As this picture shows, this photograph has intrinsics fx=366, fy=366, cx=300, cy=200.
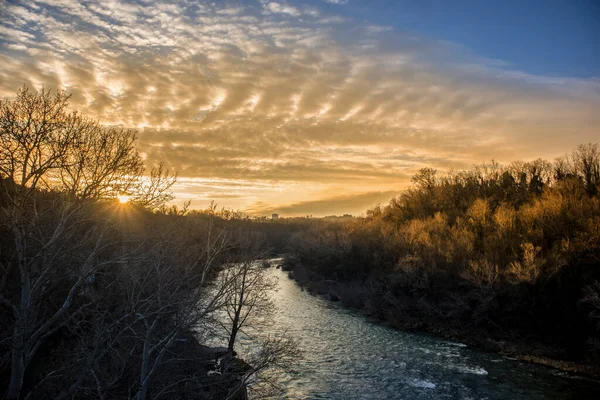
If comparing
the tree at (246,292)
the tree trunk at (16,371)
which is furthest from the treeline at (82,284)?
the tree at (246,292)

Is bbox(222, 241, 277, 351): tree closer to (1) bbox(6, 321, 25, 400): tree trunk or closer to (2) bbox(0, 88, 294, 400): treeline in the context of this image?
(2) bbox(0, 88, 294, 400): treeline

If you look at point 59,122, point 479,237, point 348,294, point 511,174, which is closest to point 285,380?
point 59,122

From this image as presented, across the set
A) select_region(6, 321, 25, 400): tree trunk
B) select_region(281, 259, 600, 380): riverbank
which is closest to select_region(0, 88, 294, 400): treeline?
select_region(6, 321, 25, 400): tree trunk

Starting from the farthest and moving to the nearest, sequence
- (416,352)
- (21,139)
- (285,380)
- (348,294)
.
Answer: (348,294) → (416,352) → (285,380) → (21,139)

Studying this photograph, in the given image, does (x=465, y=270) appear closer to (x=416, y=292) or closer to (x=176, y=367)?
(x=416, y=292)

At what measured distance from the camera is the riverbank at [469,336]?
68.0 ft

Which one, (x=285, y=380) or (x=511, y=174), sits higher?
(x=511, y=174)

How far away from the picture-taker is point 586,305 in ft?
76.8

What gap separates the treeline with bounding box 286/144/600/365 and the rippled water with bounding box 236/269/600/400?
3197 millimetres

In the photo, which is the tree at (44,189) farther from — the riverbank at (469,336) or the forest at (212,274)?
the riverbank at (469,336)

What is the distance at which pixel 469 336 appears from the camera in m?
26.0

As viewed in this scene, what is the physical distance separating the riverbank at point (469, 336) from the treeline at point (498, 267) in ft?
0.35

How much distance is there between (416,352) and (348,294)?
51.7ft

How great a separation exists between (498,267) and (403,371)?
13.8 metres
